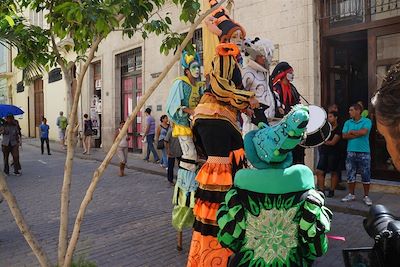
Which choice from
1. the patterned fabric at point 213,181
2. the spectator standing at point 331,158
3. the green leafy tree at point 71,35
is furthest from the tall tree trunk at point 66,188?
the spectator standing at point 331,158

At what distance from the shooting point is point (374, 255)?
1.63 meters

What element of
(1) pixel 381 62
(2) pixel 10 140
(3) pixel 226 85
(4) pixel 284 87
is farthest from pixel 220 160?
(2) pixel 10 140

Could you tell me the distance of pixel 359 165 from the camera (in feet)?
22.1

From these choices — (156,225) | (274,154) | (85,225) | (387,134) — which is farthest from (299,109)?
(85,225)

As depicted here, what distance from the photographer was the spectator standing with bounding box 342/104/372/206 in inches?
262

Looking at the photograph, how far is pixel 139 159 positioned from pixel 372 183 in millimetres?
8529

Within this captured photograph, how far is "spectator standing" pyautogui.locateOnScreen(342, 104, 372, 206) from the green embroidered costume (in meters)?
4.75

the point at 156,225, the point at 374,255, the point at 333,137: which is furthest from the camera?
the point at 333,137

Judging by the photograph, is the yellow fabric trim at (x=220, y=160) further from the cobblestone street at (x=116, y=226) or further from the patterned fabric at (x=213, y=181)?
the cobblestone street at (x=116, y=226)

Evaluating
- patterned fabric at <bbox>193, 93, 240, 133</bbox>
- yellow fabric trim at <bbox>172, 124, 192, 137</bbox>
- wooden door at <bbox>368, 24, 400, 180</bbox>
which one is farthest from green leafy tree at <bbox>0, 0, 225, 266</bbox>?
wooden door at <bbox>368, 24, 400, 180</bbox>

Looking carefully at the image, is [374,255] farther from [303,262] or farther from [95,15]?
[95,15]

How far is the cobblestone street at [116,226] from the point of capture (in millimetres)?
4402

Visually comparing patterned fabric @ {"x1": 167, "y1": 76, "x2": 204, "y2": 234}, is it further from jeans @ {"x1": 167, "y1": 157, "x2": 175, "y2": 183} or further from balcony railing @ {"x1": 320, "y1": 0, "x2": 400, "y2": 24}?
balcony railing @ {"x1": 320, "y1": 0, "x2": 400, "y2": 24}

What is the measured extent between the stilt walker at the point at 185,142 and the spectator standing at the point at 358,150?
3.68 m
